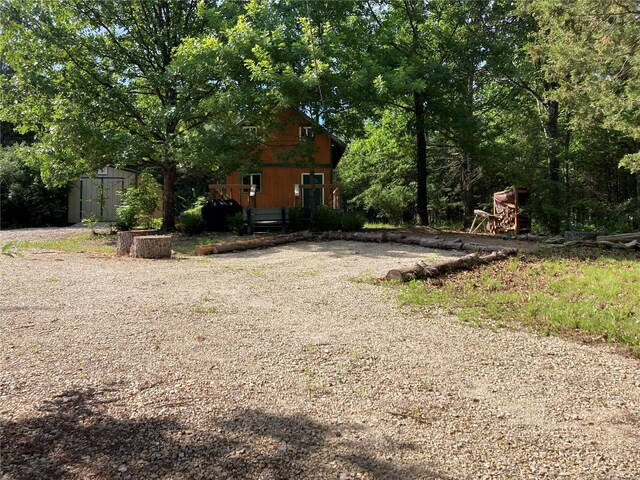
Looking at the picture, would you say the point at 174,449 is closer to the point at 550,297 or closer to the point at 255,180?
the point at 550,297

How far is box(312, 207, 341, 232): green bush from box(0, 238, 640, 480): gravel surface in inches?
350

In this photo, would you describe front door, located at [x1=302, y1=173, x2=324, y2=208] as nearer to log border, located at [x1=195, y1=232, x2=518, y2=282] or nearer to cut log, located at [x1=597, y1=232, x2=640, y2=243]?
log border, located at [x1=195, y1=232, x2=518, y2=282]

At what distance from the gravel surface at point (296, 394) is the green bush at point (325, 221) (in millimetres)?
8882

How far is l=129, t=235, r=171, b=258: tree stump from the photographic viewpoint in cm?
989

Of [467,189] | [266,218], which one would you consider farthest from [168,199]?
[467,189]

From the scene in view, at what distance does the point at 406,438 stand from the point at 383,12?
19275mm

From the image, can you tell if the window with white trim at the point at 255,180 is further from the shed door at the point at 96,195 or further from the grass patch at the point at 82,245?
the shed door at the point at 96,195

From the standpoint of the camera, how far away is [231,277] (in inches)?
298

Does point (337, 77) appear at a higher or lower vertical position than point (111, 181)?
higher

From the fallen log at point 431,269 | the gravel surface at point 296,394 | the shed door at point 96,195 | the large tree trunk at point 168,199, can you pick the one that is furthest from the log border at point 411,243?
the shed door at point 96,195

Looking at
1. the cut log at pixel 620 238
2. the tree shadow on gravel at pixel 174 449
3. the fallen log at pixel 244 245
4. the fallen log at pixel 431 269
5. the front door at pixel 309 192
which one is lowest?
the tree shadow on gravel at pixel 174 449

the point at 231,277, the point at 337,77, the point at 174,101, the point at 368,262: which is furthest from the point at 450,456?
the point at 174,101

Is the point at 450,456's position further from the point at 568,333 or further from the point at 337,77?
the point at 337,77

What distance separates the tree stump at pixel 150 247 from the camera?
32.4 feet
